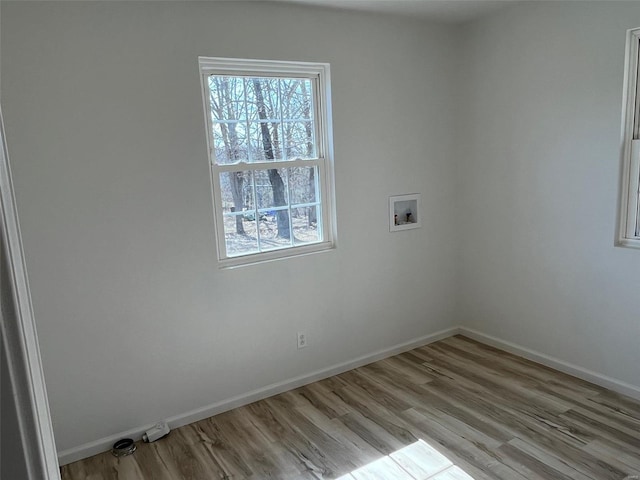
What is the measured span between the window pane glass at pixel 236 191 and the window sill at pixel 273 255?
0.32 m

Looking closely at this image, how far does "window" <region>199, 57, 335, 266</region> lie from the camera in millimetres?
2795

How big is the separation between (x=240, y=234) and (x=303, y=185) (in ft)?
1.87

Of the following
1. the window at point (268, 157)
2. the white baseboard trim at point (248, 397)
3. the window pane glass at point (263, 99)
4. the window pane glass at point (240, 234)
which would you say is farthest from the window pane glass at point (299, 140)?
the white baseboard trim at point (248, 397)

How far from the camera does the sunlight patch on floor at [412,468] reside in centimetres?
225

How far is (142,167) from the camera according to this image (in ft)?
8.24

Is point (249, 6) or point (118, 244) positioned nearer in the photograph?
point (118, 244)

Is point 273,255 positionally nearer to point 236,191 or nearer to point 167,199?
point 236,191

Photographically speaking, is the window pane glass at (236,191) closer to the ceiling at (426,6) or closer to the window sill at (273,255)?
the window sill at (273,255)

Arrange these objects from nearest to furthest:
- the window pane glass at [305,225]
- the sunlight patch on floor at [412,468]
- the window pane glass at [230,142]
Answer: the sunlight patch on floor at [412,468] < the window pane glass at [230,142] < the window pane glass at [305,225]

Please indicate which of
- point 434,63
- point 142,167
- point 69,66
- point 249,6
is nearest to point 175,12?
point 249,6

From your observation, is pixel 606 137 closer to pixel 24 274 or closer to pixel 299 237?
pixel 299 237

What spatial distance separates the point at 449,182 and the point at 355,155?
3.29ft

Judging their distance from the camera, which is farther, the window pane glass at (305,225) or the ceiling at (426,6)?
the window pane glass at (305,225)

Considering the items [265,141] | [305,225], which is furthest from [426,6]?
[305,225]
